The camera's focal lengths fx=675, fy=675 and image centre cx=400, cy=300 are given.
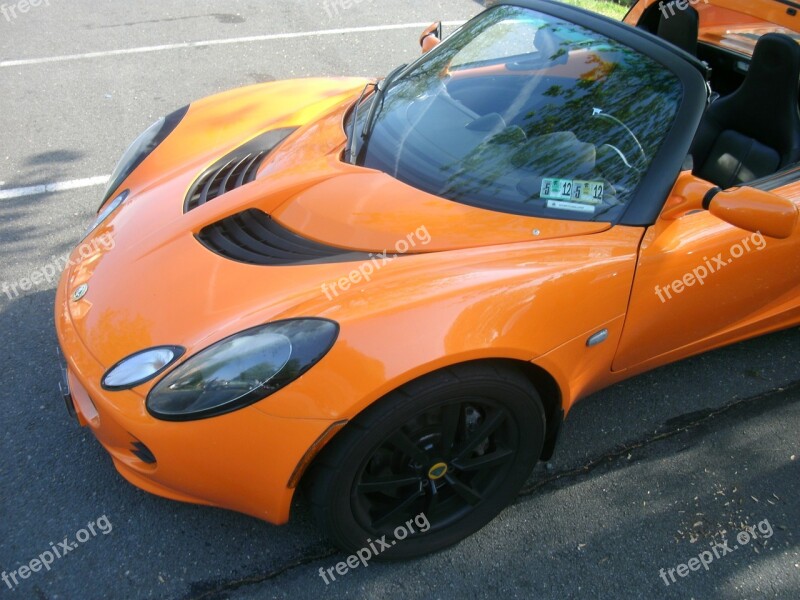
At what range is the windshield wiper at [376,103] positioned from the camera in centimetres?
250

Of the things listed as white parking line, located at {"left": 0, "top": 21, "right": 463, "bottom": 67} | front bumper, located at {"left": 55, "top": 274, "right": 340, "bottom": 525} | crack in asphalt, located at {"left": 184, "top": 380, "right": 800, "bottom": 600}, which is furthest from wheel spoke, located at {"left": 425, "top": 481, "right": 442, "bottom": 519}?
white parking line, located at {"left": 0, "top": 21, "right": 463, "bottom": 67}

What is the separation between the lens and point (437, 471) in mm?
2023

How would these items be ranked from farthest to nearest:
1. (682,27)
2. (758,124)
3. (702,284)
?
(682,27) < (758,124) < (702,284)

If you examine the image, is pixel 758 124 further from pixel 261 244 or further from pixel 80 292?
pixel 80 292

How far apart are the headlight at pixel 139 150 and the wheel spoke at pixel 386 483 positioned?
5.32 feet

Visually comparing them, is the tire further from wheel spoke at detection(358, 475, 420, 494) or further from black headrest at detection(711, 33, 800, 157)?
black headrest at detection(711, 33, 800, 157)

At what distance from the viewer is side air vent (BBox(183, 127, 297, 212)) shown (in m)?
2.43

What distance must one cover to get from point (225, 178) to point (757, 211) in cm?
178

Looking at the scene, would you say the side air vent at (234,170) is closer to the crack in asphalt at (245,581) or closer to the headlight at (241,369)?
the headlight at (241,369)

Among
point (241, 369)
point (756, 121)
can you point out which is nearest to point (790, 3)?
point (756, 121)

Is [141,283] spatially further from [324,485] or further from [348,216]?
[324,485]

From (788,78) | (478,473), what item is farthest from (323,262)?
(788,78)

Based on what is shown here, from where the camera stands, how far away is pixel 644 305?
212 centimetres

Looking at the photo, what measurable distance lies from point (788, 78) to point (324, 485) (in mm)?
2390
